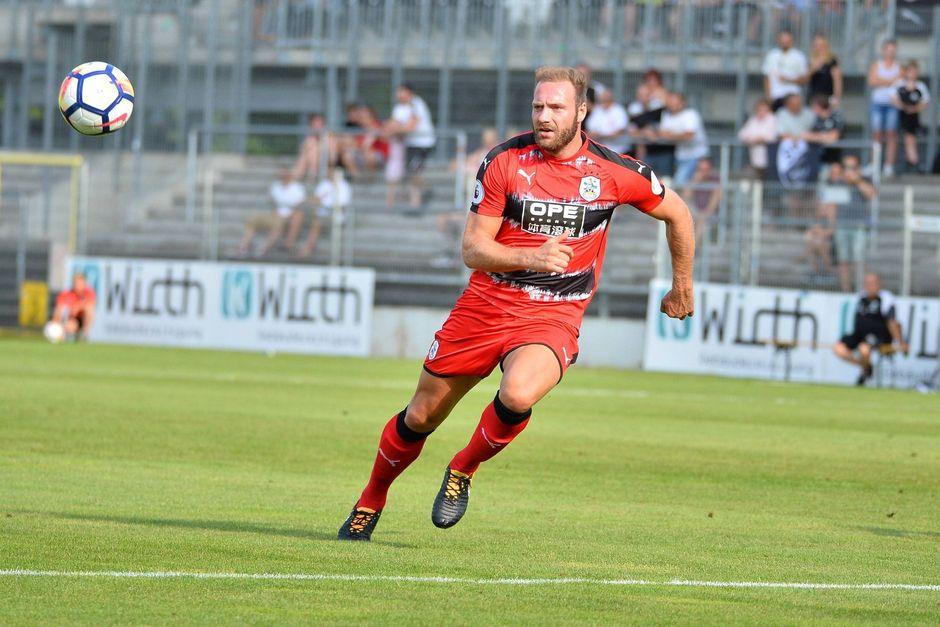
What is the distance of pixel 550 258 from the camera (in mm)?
7613

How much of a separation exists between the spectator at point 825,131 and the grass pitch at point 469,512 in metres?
9.62

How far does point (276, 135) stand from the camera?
3500 centimetres

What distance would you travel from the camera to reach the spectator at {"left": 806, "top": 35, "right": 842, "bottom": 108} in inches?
1148

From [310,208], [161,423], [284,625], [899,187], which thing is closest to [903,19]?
[899,187]

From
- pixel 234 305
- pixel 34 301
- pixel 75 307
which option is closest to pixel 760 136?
pixel 234 305

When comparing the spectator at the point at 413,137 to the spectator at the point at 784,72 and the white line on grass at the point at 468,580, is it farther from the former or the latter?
the white line on grass at the point at 468,580

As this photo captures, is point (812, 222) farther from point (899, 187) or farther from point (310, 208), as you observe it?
point (310, 208)

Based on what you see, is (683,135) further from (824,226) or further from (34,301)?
(34,301)

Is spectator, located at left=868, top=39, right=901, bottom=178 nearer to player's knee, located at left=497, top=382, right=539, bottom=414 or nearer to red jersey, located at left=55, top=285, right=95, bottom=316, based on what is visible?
red jersey, located at left=55, top=285, right=95, bottom=316

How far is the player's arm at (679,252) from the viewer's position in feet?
27.6

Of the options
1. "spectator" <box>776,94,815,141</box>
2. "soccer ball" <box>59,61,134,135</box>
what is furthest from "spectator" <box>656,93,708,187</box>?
"soccer ball" <box>59,61,134,135</box>

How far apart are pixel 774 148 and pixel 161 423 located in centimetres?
1676

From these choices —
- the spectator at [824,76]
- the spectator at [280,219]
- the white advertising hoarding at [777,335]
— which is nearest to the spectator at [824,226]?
the white advertising hoarding at [777,335]

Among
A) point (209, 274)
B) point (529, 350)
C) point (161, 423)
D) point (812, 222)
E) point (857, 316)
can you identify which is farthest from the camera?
point (209, 274)
